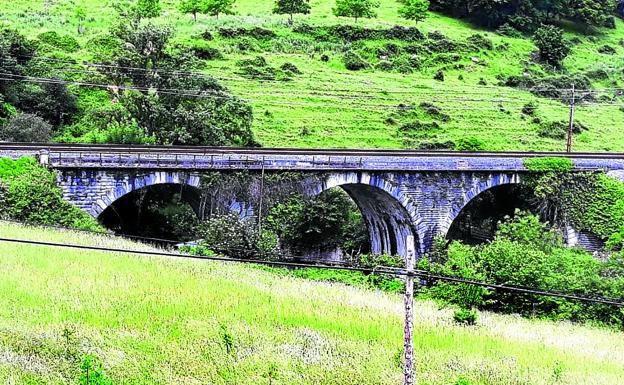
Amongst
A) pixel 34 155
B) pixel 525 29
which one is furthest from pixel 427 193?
pixel 525 29

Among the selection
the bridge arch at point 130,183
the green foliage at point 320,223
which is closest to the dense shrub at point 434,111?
the green foliage at point 320,223

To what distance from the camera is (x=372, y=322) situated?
42.8 ft

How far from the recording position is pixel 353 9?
64.4m

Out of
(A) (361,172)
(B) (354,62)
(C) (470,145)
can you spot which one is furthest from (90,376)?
(B) (354,62)

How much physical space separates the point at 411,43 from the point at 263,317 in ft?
168

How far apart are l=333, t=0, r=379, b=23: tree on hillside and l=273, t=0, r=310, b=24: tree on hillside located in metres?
3.15

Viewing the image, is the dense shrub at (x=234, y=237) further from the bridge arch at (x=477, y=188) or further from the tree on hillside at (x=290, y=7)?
the tree on hillside at (x=290, y=7)

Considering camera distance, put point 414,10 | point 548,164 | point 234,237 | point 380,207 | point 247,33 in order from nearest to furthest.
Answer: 1. point 234,237
2. point 548,164
3. point 380,207
4. point 247,33
5. point 414,10

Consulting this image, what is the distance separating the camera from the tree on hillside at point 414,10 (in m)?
65.9

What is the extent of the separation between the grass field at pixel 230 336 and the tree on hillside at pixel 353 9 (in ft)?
169

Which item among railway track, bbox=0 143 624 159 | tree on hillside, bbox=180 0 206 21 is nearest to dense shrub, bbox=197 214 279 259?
railway track, bbox=0 143 624 159

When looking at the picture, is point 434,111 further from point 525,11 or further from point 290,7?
point 525,11

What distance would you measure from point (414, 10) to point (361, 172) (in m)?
42.6

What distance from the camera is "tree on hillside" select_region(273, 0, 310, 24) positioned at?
63.6 meters
